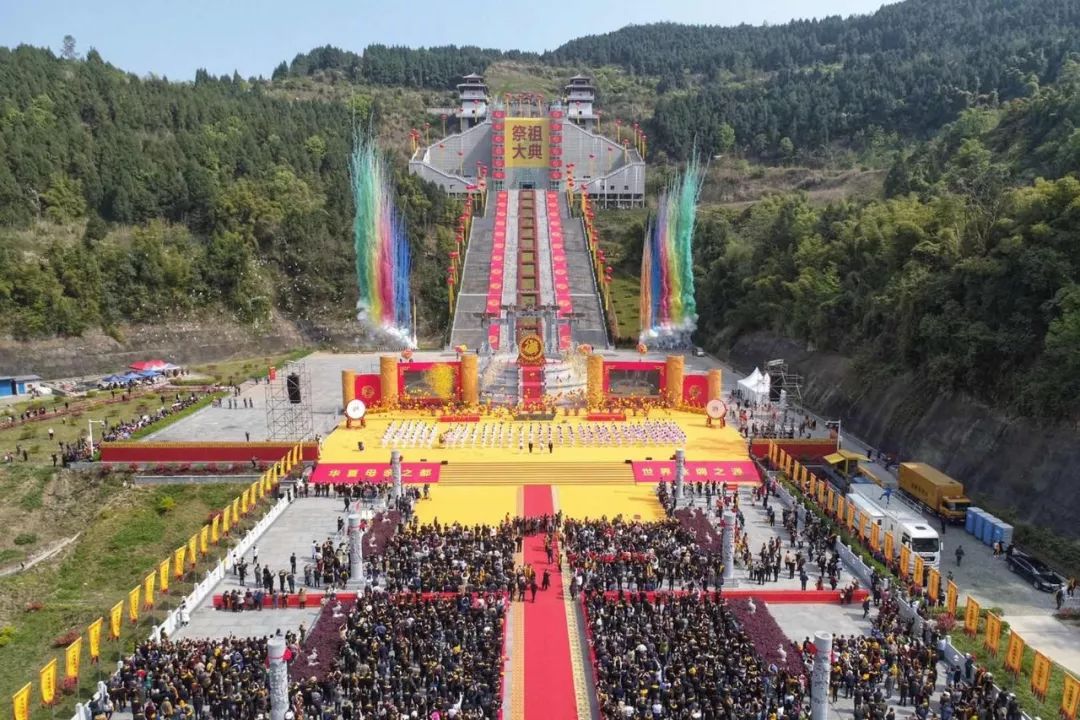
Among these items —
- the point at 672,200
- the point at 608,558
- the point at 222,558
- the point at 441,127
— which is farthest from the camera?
the point at 441,127

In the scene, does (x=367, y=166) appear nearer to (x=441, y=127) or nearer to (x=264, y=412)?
(x=264, y=412)

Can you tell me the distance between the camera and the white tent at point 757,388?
38969mm

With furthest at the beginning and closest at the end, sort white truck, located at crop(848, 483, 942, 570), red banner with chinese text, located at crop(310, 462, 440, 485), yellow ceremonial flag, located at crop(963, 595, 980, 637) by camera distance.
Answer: red banner with chinese text, located at crop(310, 462, 440, 485), white truck, located at crop(848, 483, 942, 570), yellow ceremonial flag, located at crop(963, 595, 980, 637)

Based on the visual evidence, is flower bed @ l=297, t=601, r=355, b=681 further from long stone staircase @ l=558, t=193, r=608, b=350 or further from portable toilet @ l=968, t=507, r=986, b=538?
long stone staircase @ l=558, t=193, r=608, b=350

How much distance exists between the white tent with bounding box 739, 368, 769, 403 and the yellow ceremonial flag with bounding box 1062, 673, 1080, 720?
24.6 m

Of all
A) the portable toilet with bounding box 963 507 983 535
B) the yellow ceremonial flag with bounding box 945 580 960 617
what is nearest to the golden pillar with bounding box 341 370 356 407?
the portable toilet with bounding box 963 507 983 535

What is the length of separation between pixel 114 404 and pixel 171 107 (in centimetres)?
4523

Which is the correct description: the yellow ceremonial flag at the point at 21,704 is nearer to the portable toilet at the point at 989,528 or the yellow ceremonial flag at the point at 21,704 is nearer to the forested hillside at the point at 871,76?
the portable toilet at the point at 989,528

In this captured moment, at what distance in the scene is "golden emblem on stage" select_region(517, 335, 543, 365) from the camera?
128ft

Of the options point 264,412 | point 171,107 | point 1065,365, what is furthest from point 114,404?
point 171,107

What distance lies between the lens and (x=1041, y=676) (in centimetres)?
1528

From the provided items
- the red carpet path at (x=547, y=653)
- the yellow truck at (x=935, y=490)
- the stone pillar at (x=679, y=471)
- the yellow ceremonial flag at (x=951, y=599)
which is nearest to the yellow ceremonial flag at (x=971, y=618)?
the yellow ceremonial flag at (x=951, y=599)

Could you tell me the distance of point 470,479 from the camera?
29734 mm

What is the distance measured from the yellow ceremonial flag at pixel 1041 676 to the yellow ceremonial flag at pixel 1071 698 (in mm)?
554
